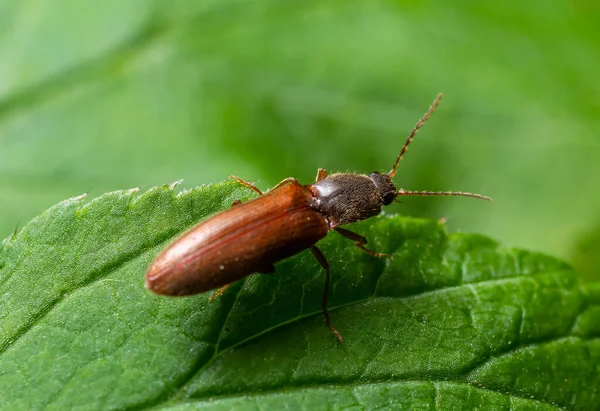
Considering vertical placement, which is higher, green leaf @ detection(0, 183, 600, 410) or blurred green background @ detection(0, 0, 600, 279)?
blurred green background @ detection(0, 0, 600, 279)

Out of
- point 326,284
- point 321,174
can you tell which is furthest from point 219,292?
point 321,174

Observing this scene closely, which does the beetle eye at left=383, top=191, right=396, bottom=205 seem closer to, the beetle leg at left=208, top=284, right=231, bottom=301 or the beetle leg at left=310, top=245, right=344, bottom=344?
the beetle leg at left=310, top=245, right=344, bottom=344

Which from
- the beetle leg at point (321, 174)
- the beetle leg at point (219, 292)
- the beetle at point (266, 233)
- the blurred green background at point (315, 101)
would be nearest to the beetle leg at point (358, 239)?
the beetle at point (266, 233)

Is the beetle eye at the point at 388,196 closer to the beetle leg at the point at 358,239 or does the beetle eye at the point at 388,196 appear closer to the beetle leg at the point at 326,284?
the beetle leg at the point at 358,239

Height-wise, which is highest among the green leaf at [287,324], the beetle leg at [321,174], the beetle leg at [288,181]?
the beetle leg at [288,181]

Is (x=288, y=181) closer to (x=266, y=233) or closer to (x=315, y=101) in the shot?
(x=266, y=233)

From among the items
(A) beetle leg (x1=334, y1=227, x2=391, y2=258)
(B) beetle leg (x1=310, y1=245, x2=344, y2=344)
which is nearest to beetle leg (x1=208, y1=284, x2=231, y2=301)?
(B) beetle leg (x1=310, y1=245, x2=344, y2=344)

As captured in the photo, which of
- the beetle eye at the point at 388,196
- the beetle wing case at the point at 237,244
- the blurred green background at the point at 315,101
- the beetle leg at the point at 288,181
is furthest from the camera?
the blurred green background at the point at 315,101

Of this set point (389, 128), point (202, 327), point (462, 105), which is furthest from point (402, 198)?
point (202, 327)

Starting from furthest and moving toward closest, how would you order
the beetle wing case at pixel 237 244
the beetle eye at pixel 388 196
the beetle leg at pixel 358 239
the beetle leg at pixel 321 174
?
the beetle leg at pixel 321 174, the beetle eye at pixel 388 196, the beetle leg at pixel 358 239, the beetle wing case at pixel 237 244
